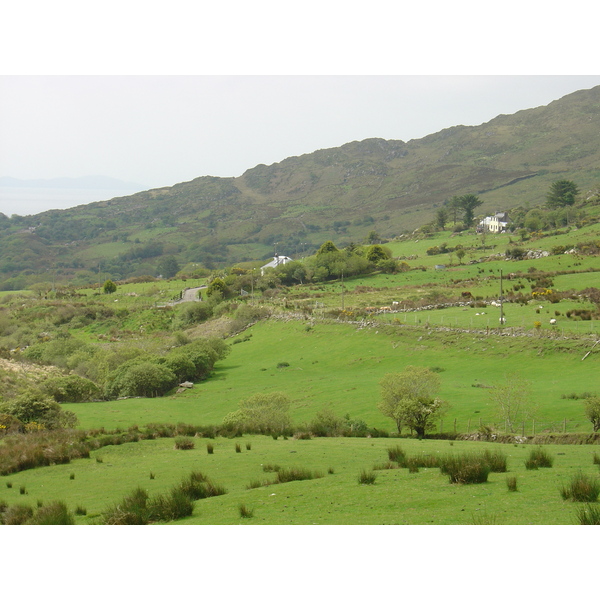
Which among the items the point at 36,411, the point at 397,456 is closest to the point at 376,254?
the point at 36,411

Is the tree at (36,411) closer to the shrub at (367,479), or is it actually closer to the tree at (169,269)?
the shrub at (367,479)

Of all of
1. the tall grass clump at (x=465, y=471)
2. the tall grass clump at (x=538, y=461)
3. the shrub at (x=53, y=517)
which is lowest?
the tall grass clump at (x=538, y=461)

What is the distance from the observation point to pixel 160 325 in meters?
73.1

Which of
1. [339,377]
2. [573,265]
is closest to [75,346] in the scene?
[339,377]

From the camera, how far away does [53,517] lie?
10.2m

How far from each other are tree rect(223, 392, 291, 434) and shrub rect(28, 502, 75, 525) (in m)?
12.7

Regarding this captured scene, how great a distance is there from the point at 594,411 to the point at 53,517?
18283 mm

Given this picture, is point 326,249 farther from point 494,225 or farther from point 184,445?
point 184,445

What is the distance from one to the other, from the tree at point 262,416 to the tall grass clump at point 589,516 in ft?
51.1

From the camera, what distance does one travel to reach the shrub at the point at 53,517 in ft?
33.3

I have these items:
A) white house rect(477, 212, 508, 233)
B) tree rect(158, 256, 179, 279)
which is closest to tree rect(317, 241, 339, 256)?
white house rect(477, 212, 508, 233)

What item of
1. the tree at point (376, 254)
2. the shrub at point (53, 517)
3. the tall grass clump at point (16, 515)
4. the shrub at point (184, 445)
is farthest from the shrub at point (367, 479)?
the tree at point (376, 254)

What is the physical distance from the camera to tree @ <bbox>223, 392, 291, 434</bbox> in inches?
939

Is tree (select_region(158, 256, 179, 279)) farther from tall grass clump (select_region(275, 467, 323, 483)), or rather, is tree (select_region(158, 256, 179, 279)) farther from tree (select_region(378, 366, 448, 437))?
tall grass clump (select_region(275, 467, 323, 483))
